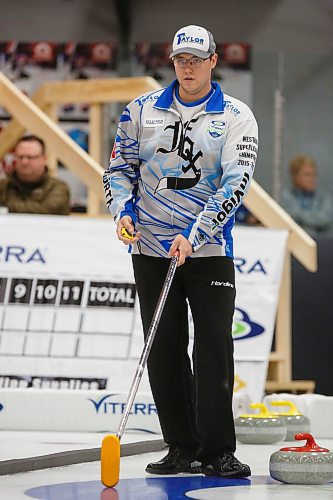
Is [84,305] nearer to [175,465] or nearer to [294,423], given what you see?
[294,423]

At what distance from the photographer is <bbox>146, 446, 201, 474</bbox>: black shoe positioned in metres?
3.82

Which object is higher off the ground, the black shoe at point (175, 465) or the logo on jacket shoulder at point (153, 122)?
the logo on jacket shoulder at point (153, 122)

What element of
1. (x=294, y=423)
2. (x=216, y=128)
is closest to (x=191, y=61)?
(x=216, y=128)

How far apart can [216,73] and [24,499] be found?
5.81 metres

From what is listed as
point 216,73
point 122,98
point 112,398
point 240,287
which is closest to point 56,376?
point 112,398

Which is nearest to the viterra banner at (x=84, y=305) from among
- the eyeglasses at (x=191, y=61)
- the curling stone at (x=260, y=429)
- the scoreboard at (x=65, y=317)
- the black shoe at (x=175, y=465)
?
the scoreboard at (x=65, y=317)

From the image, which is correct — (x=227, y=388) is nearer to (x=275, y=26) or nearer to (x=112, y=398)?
(x=112, y=398)

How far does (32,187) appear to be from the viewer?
7.12 m

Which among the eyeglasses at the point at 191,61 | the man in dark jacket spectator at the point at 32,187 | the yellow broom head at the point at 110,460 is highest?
the man in dark jacket spectator at the point at 32,187

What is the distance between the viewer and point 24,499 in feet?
10.5

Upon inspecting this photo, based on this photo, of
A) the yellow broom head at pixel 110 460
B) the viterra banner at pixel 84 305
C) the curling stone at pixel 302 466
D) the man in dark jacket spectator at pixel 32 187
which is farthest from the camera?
the man in dark jacket spectator at pixel 32 187

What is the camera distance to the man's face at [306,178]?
335 inches

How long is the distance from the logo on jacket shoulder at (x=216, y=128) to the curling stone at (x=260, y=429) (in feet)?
5.09

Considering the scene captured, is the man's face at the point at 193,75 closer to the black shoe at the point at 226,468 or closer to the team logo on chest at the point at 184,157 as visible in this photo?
the team logo on chest at the point at 184,157
